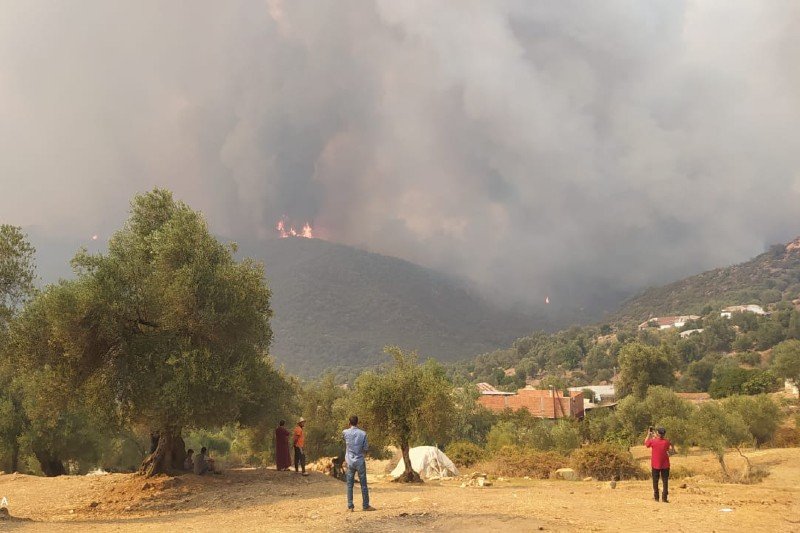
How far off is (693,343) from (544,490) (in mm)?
171243

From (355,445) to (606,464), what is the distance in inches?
802

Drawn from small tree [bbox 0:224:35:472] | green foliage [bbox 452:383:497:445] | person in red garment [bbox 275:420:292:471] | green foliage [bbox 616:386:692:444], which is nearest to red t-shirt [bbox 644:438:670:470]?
person in red garment [bbox 275:420:292:471]

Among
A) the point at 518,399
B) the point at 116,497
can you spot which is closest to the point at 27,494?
the point at 116,497

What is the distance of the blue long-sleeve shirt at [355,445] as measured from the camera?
579 inches

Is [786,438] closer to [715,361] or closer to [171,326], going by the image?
[171,326]

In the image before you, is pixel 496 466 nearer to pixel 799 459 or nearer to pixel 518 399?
pixel 799 459

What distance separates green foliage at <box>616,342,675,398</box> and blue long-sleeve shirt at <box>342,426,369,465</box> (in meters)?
84.6

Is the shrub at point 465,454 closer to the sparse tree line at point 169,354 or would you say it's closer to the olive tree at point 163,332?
the sparse tree line at point 169,354

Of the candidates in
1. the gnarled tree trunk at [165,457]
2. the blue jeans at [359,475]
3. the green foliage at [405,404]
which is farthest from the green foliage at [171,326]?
the blue jeans at [359,475]

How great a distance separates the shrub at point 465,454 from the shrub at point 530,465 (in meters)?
6.34

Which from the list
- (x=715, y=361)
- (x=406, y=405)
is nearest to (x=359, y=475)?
(x=406, y=405)

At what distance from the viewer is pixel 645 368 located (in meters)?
89.5

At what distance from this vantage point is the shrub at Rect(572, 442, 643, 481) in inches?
1157

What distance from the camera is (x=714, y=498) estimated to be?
18.0 m
